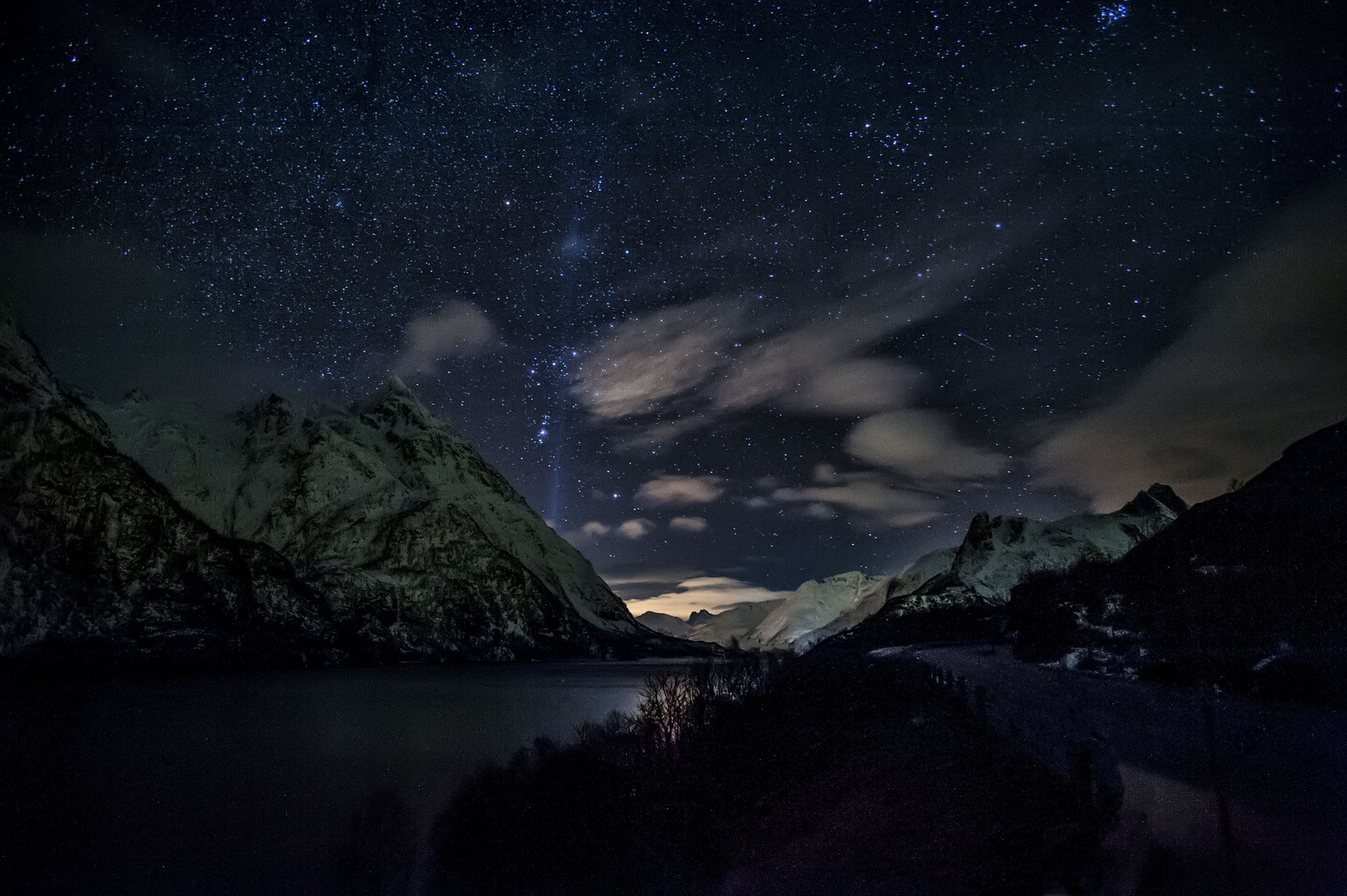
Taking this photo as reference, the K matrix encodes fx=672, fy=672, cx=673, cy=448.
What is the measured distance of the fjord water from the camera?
23.5 metres

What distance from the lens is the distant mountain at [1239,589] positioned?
40406mm

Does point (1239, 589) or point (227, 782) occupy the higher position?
point (1239, 589)

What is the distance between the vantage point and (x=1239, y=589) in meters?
49.3

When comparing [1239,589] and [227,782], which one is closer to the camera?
[227,782]

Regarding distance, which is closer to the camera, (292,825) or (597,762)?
(597,762)

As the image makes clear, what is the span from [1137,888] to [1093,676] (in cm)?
4812

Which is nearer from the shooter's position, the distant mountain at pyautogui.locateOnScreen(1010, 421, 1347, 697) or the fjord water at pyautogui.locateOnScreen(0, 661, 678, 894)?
the fjord water at pyautogui.locateOnScreen(0, 661, 678, 894)

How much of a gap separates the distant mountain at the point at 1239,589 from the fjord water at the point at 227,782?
45.6 m

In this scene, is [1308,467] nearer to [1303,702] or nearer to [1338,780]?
[1303,702]

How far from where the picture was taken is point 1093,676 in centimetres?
5262

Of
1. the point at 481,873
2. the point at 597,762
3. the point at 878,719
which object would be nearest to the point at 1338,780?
the point at 878,719

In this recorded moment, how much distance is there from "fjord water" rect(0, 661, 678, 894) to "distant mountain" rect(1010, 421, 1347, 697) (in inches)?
1795

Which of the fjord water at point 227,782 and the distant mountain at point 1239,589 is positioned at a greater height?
the distant mountain at point 1239,589

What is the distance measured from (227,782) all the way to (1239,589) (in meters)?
68.6
